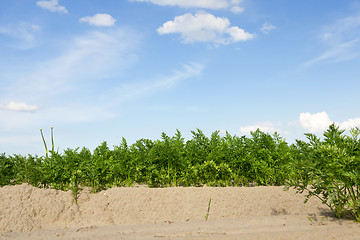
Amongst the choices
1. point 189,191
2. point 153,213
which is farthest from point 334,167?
point 153,213

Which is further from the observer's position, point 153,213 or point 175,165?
point 175,165

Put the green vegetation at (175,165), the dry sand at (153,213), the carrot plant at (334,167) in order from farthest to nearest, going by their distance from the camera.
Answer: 1. the green vegetation at (175,165)
2. the dry sand at (153,213)
3. the carrot plant at (334,167)

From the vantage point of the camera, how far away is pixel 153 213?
25.2ft

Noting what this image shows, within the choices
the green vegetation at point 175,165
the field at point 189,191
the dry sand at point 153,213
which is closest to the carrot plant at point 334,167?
the field at point 189,191

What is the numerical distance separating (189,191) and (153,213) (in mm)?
1046

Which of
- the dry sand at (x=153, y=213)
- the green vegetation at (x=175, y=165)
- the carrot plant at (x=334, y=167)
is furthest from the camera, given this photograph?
the green vegetation at (x=175, y=165)

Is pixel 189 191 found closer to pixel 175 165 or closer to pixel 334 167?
pixel 175 165

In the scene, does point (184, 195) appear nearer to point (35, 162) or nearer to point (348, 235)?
point (348, 235)

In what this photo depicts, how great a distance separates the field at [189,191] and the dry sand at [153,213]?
2 centimetres

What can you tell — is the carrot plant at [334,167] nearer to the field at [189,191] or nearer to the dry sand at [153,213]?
the field at [189,191]

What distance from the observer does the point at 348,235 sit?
527 centimetres

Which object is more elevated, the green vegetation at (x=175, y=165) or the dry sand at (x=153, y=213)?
the green vegetation at (x=175, y=165)

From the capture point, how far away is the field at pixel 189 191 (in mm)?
5863

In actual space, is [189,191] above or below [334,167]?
below
